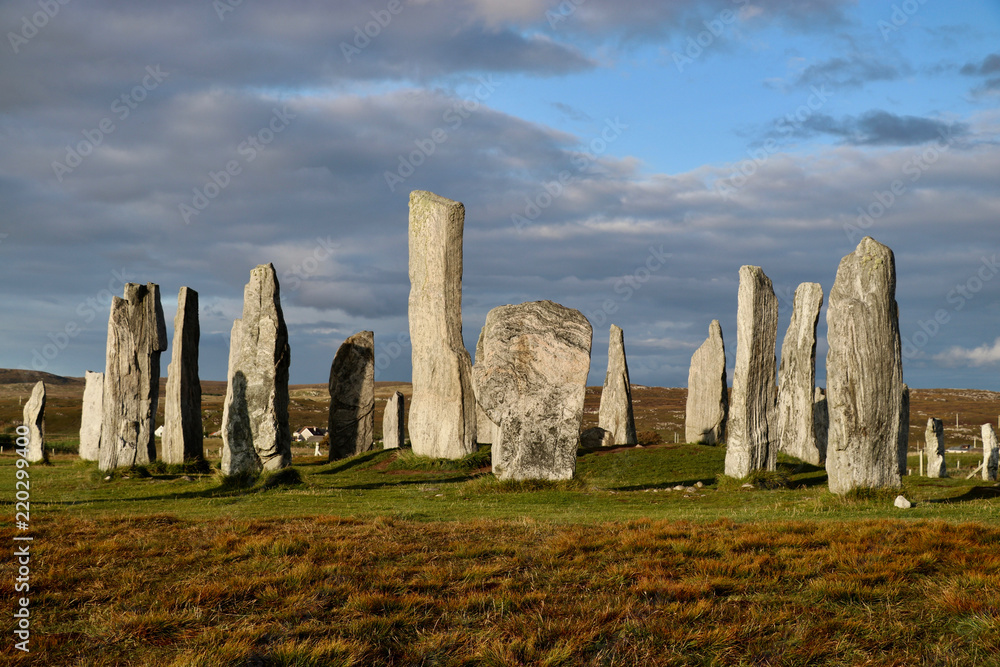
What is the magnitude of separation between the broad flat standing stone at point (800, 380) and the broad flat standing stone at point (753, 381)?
11.4 ft

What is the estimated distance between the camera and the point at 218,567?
283 inches

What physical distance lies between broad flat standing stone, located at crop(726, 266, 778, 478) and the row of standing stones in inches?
1.5

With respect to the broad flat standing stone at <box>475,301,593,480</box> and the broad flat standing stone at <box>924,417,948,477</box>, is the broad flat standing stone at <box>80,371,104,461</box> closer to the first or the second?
the broad flat standing stone at <box>475,301,593,480</box>

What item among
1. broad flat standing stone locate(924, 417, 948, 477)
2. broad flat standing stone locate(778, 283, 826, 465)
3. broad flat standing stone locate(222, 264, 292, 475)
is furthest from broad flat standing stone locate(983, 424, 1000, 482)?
broad flat standing stone locate(222, 264, 292, 475)

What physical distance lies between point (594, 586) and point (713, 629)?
132cm

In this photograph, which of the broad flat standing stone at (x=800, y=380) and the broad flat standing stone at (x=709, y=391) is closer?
the broad flat standing stone at (x=800, y=380)

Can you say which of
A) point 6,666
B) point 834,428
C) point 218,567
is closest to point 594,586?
point 218,567

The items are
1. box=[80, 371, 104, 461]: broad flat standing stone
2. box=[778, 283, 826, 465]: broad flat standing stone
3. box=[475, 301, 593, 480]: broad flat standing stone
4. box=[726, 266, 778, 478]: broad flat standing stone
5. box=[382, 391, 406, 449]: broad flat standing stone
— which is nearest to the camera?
box=[475, 301, 593, 480]: broad flat standing stone

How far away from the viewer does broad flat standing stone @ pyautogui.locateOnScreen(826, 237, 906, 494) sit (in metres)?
12.2

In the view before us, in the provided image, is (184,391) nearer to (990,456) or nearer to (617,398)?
(617,398)

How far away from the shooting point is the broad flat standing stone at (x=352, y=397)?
24.8 meters

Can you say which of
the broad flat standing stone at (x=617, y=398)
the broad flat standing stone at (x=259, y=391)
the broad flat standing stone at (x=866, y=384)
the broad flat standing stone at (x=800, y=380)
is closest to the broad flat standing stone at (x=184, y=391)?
the broad flat standing stone at (x=259, y=391)

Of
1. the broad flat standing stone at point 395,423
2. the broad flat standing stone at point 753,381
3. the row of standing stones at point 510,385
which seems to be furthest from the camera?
the broad flat standing stone at point 395,423

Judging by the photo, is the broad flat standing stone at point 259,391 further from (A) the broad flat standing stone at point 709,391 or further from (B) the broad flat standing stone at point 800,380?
(A) the broad flat standing stone at point 709,391
